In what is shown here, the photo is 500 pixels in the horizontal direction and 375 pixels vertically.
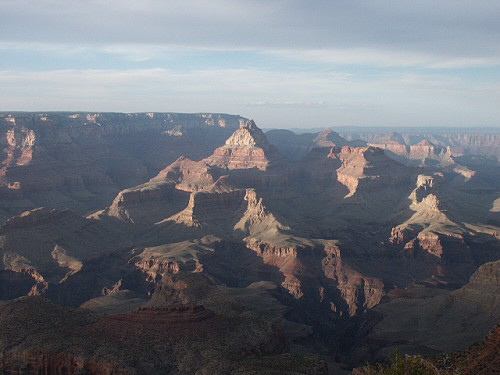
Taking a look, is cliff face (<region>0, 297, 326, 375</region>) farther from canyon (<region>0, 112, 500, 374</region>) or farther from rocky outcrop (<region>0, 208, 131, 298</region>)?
rocky outcrop (<region>0, 208, 131, 298</region>)

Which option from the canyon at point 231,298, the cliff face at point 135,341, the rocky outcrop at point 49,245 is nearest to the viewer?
the cliff face at point 135,341

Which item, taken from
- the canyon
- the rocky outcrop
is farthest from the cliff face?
the rocky outcrop

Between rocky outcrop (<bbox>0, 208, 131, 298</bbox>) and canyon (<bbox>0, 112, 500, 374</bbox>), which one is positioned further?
rocky outcrop (<bbox>0, 208, 131, 298</bbox>)

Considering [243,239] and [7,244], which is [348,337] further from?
[7,244]

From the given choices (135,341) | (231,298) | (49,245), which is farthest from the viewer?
(49,245)

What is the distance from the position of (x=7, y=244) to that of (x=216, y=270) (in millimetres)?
52494

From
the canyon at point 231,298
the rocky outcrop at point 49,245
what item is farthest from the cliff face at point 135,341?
the rocky outcrop at point 49,245

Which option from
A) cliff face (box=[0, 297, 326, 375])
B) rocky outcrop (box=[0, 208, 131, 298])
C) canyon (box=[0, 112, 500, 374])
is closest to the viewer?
cliff face (box=[0, 297, 326, 375])

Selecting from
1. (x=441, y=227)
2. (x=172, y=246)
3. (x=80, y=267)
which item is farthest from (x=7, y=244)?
(x=441, y=227)

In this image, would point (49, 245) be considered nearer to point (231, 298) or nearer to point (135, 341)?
Result: point (231, 298)

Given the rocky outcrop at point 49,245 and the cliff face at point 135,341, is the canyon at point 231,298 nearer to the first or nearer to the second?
the cliff face at point 135,341

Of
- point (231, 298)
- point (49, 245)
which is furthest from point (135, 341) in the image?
point (49, 245)

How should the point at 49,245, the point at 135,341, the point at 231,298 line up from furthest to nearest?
the point at 49,245
the point at 231,298
the point at 135,341

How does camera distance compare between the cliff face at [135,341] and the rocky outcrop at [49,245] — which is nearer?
the cliff face at [135,341]
